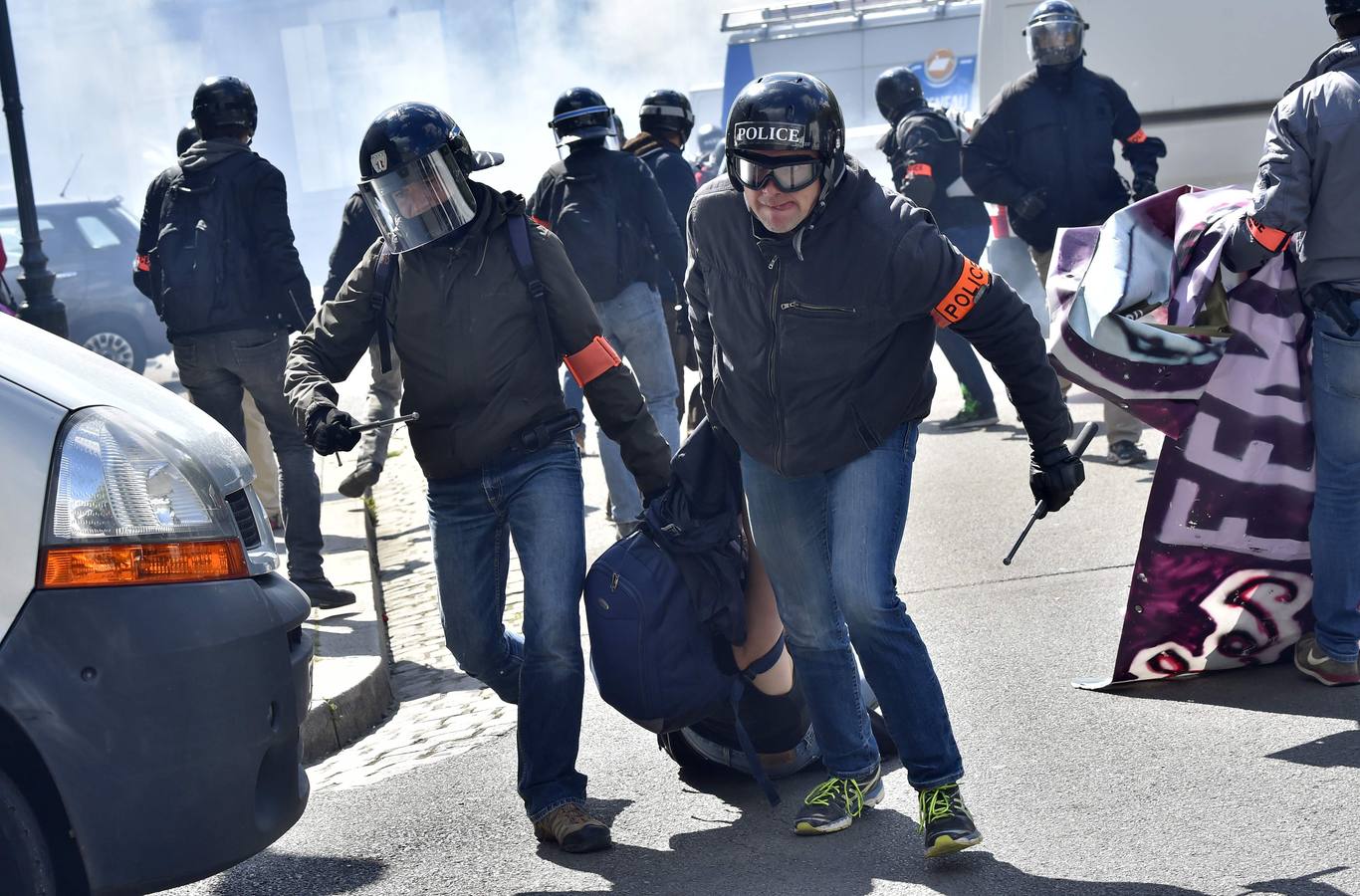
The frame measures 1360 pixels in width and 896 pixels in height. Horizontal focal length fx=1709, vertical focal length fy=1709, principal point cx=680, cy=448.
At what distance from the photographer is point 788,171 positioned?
3350mm

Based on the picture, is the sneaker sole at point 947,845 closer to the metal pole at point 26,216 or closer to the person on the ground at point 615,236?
the person on the ground at point 615,236

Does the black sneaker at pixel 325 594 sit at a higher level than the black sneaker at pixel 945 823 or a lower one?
higher

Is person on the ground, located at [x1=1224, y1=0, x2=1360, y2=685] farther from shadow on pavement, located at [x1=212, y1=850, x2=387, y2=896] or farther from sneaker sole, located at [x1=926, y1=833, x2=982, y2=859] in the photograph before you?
shadow on pavement, located at [x1=212, y1=850, x2=387, y2=896]

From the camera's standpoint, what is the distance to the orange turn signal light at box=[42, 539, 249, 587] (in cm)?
277

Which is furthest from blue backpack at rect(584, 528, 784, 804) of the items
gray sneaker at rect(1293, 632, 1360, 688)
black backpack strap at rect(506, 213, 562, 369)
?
gray sneaker at rect(1293, 632, 1360, 688)

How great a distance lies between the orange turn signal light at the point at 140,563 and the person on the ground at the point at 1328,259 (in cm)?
260

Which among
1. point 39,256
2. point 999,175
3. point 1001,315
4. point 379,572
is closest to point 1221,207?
point 1001,315

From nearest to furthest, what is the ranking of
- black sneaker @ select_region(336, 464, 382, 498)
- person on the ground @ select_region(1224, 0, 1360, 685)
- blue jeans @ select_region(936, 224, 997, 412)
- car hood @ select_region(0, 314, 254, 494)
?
car hood @ select_region(0, 314, 254, 494), person on the ground @ select_region(1224, 0, 1360, 685), black sneaker @ select_region(336, 464, 382, 498), blue jeans @ select_region(936, 224, 997, 412)

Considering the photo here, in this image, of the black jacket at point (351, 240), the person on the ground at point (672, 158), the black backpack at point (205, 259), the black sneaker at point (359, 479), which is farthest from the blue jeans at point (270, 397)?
the person on the ground at point (672, 158)

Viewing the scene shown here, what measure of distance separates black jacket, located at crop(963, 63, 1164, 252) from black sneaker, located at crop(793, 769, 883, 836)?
14.5 ft

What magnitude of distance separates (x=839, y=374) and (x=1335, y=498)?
1.58 meters

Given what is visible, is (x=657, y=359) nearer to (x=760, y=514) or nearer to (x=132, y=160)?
(x=760, y=514)

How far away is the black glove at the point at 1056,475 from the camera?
342 centimetres

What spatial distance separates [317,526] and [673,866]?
2896mm
